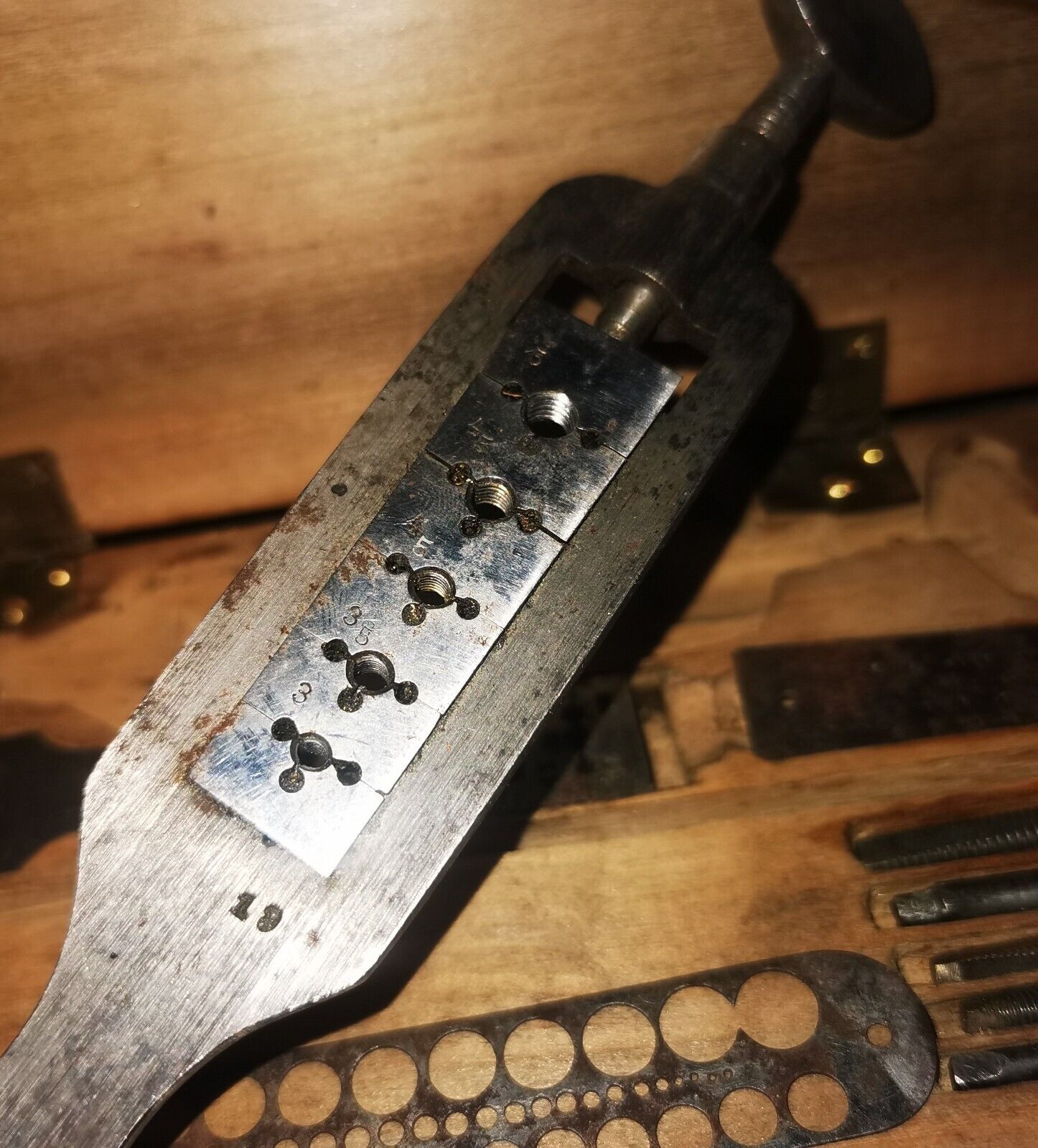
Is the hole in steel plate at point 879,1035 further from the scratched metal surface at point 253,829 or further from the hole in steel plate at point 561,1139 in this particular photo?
the scratched metal surface at point 253,829

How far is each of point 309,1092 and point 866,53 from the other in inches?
39.2

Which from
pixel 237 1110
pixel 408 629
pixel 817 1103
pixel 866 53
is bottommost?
pixel 817 1103

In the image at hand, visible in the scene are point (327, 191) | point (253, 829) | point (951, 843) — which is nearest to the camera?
point (253, 829)

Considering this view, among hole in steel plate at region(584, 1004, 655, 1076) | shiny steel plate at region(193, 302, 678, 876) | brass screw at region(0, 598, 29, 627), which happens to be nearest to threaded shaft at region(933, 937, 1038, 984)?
hole in steel plate at region(584, 1004, 655, 1076)

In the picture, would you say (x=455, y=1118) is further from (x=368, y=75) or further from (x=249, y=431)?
(x=368, y=75)

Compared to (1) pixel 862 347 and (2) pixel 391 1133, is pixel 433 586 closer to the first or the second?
(2) pixel 391 1133

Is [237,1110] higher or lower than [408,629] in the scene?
lower

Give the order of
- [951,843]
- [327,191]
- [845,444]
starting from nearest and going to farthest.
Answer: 1. [951,843]
2. [327,191]
3. [845,444]

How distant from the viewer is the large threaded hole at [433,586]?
30.2 inches

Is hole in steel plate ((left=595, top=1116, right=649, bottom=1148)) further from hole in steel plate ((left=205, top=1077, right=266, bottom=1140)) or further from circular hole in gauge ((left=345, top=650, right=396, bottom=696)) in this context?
circular hole in gauge ((left=345, top=650, right=396, bottom=696))

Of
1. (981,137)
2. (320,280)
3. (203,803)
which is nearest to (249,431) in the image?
(320,280)

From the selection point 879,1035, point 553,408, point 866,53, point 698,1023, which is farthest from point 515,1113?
point 866,53

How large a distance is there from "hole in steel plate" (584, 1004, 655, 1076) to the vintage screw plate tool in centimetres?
21

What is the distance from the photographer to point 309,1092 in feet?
2.52
